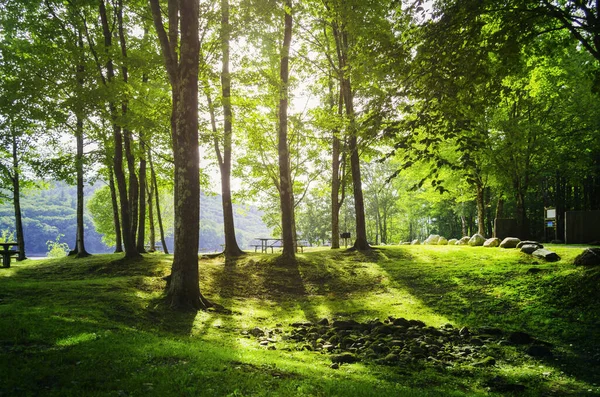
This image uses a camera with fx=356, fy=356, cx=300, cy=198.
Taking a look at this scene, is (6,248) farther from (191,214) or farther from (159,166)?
(191,214)

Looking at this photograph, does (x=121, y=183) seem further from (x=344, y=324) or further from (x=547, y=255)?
(x=547, y=255)

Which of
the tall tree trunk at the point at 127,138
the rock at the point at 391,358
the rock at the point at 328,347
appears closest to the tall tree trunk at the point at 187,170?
the rock at the point at 328,347

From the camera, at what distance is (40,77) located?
15914 mm

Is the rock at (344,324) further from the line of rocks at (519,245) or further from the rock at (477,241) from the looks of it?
the rock at (477,241)

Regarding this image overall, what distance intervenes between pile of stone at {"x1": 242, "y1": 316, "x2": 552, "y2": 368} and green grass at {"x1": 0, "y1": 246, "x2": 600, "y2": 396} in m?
0.29

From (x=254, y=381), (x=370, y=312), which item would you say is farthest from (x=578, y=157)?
(x=254, y=381)

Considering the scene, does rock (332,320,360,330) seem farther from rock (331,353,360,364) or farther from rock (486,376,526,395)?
rock (486,376,526,395)

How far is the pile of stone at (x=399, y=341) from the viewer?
6785 millimetres

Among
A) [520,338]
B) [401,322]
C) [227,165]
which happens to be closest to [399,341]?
[401,322]

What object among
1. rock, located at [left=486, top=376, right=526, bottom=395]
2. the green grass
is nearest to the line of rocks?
the green grass

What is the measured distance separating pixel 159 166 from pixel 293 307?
17.0 m

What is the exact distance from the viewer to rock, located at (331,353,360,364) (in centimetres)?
652

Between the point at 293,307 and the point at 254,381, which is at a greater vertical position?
the point at 254,381

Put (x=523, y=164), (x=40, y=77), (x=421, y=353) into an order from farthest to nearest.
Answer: (x=523, y=164) → (x=40, y=77) → (x=421, y=353)
